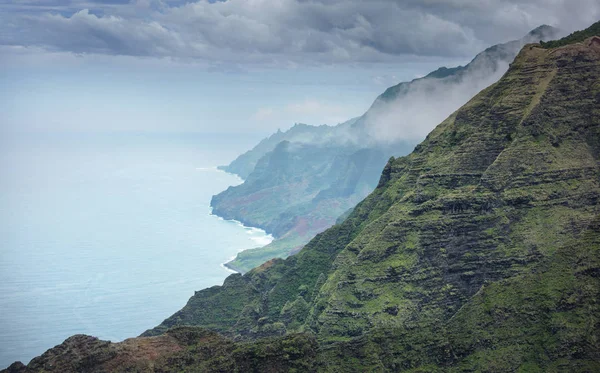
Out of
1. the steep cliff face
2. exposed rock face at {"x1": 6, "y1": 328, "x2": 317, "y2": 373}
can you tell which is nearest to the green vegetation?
the steep cliff face

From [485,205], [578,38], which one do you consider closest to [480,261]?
[485,205]

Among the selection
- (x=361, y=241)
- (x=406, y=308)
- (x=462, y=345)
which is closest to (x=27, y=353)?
(x=361, y=241)

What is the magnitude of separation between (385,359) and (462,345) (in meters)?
7.93

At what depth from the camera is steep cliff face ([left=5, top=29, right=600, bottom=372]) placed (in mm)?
73125

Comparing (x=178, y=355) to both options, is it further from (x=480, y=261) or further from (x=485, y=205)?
(x=485, y=205)

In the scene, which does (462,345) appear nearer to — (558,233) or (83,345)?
(558,233)

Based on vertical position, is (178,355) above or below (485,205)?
below

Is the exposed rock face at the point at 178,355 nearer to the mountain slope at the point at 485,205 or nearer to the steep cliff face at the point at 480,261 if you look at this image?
the steep cliff face at the point at 480,261

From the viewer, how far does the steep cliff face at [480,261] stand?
240 feet

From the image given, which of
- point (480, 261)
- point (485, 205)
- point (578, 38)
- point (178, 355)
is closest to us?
point (178, 355)

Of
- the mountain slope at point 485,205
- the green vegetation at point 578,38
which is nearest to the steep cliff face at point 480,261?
the mountain slope at point 485,205

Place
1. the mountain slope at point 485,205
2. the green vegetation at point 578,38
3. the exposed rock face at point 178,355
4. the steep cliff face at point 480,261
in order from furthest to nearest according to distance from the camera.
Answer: the green vegetation at point 578,38
the mountain slope at point 485,205
the steep cliff face at point 480,261
the exposed rock face at point 178,355

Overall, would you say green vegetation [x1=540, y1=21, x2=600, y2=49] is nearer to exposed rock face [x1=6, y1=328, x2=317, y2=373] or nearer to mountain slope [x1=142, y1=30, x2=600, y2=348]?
mountain slope [x1=142, y1=30, x2=600, y2=348]

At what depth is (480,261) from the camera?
282ft
